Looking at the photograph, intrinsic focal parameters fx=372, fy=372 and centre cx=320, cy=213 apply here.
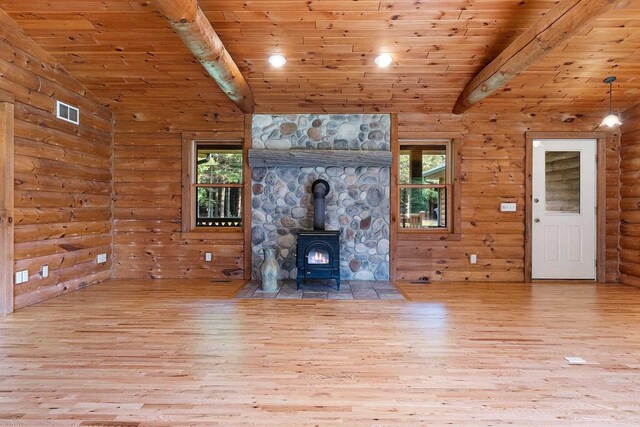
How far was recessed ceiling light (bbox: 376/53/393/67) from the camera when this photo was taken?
4152mm

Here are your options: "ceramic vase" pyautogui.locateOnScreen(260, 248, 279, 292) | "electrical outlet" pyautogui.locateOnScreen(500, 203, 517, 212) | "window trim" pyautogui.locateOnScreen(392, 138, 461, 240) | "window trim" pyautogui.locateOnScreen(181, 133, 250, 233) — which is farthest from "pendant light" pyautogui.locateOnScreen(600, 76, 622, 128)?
"window trim" pyautogui.locateOnScreen(181, 133, 250, 233)

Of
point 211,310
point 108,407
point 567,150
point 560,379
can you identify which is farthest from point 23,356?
point 567,150

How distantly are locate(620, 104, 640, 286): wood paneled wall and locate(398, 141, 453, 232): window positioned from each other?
2428 mm

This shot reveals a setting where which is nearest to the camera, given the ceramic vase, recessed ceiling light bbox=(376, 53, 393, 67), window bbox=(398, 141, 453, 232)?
recessed ceiling light bbox=(376, 53, 393, 67)

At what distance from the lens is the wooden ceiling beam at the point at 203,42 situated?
269cm

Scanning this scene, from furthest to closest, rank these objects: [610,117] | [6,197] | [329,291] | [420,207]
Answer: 1. [420,207]
2. [329,291]
3. [610,117]
4. [6,197]

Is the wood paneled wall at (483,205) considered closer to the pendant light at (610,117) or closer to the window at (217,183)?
the pendant light at (610,117)

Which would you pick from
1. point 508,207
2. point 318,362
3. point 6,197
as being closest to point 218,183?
point 6,197

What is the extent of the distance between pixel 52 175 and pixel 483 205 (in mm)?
5600

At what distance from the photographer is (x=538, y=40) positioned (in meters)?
3.21

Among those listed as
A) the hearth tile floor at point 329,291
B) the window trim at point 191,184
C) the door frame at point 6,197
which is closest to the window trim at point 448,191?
the hearth tile floor at point 329,291

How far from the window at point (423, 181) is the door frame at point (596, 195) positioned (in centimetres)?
113

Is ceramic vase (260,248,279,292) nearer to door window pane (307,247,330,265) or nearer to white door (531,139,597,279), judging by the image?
door window pane (307,247,330,265)

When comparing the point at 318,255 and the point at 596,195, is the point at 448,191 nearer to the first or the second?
the point at 596,195
